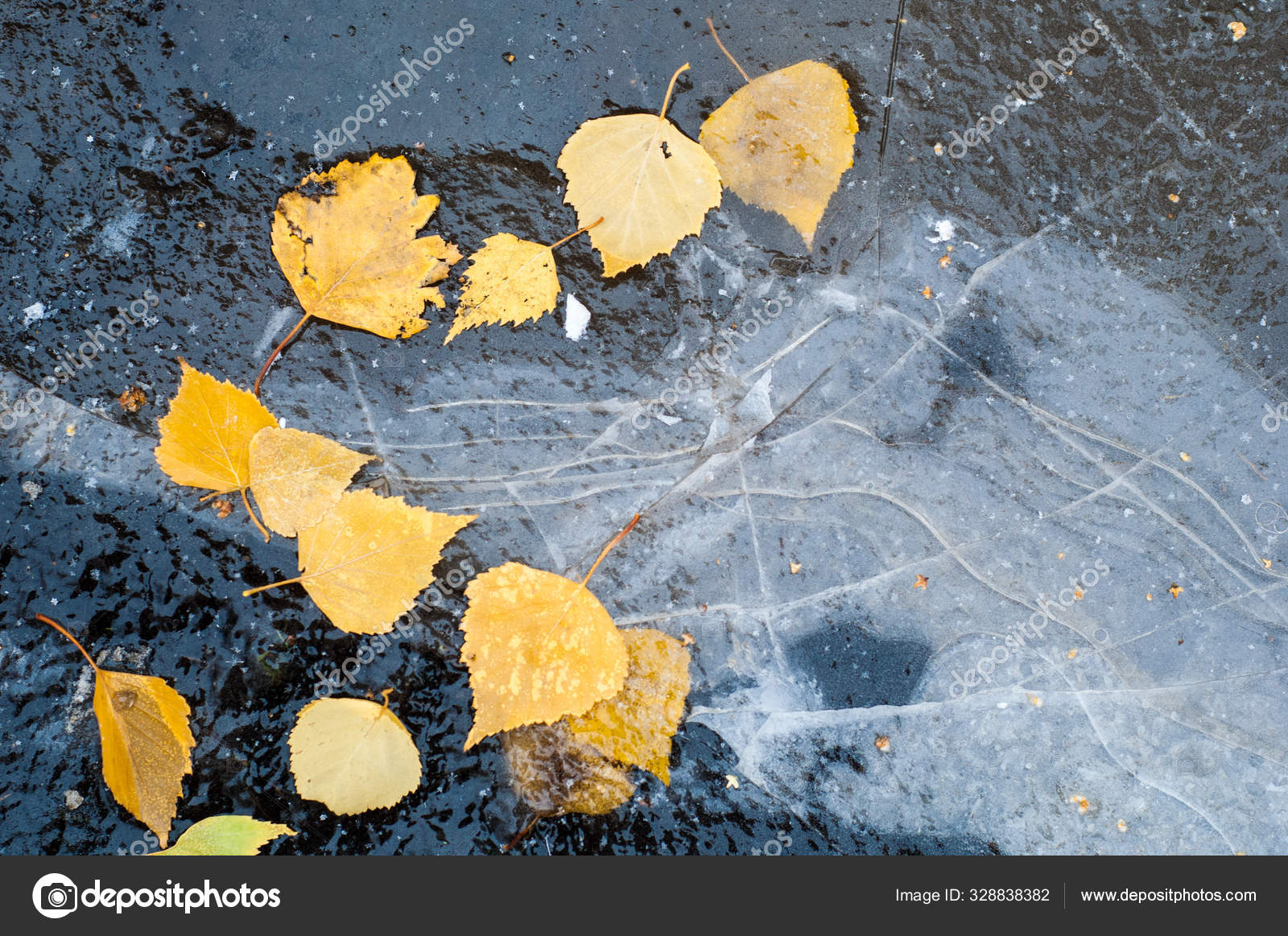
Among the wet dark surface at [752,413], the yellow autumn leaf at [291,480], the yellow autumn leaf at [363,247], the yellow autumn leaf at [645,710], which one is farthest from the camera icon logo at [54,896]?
the yellow autumn leaf at [363,247]

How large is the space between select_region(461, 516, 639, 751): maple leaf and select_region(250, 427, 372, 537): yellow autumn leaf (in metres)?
0.47

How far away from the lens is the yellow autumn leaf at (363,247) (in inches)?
75.4

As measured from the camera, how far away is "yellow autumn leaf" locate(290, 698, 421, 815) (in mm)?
1933

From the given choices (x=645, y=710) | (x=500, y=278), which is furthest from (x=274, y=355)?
(x=645, y=710)

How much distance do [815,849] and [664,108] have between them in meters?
2.13

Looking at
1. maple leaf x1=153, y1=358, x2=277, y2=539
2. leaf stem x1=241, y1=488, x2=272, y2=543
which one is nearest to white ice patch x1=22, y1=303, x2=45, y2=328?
maple leaf x1=153, y1=358, x2=277, y2=539

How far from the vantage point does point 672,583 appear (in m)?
2.02

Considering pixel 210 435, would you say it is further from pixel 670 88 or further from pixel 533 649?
pixel 670 88

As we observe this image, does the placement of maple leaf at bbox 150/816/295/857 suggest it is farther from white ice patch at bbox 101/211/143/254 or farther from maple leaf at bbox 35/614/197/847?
white ice patch at bbox 101/211/143/254

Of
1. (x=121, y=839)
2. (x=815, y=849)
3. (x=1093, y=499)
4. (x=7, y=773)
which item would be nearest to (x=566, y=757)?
(x=815, y=849)

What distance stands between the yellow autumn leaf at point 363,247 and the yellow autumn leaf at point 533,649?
806 mm

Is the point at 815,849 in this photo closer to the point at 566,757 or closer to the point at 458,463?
the point at 566,757

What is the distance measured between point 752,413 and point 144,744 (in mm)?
1896

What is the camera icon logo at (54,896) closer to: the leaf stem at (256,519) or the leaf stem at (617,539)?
the leaf stem at (256,519)
